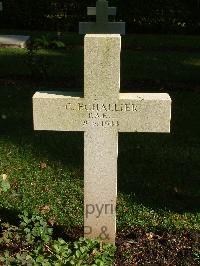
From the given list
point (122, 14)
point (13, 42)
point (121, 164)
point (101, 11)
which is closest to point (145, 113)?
point (121, 164)

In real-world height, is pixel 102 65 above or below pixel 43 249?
above

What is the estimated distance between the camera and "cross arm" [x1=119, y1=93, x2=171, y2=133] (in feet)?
11.5

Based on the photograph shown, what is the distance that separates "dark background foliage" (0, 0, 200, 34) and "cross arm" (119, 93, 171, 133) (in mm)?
11390

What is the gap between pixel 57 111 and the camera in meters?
3.56

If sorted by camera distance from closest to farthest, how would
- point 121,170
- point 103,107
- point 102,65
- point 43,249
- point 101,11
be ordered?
point 102,65 → point 103,107 → point 43,249 → point 121,170 → point 101,11

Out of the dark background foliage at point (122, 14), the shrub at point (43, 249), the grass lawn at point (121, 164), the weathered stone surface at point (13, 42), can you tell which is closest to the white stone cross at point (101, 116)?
the shrub at point (43, 249)

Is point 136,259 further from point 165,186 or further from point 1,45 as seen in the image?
point 1,45

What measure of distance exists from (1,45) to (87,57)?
28.8 feet

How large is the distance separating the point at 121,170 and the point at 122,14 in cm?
999

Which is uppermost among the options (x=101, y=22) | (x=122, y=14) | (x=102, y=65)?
(x=102, y=65)

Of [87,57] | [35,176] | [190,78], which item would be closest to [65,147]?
[35,176]

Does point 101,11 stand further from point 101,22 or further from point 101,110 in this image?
point 101,110

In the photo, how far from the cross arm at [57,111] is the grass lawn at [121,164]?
601 mm

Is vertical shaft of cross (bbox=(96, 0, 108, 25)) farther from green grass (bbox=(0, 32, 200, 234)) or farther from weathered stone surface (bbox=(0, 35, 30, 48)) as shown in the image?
weathered stone surface (bbox=(0, 35, 30, 48))
